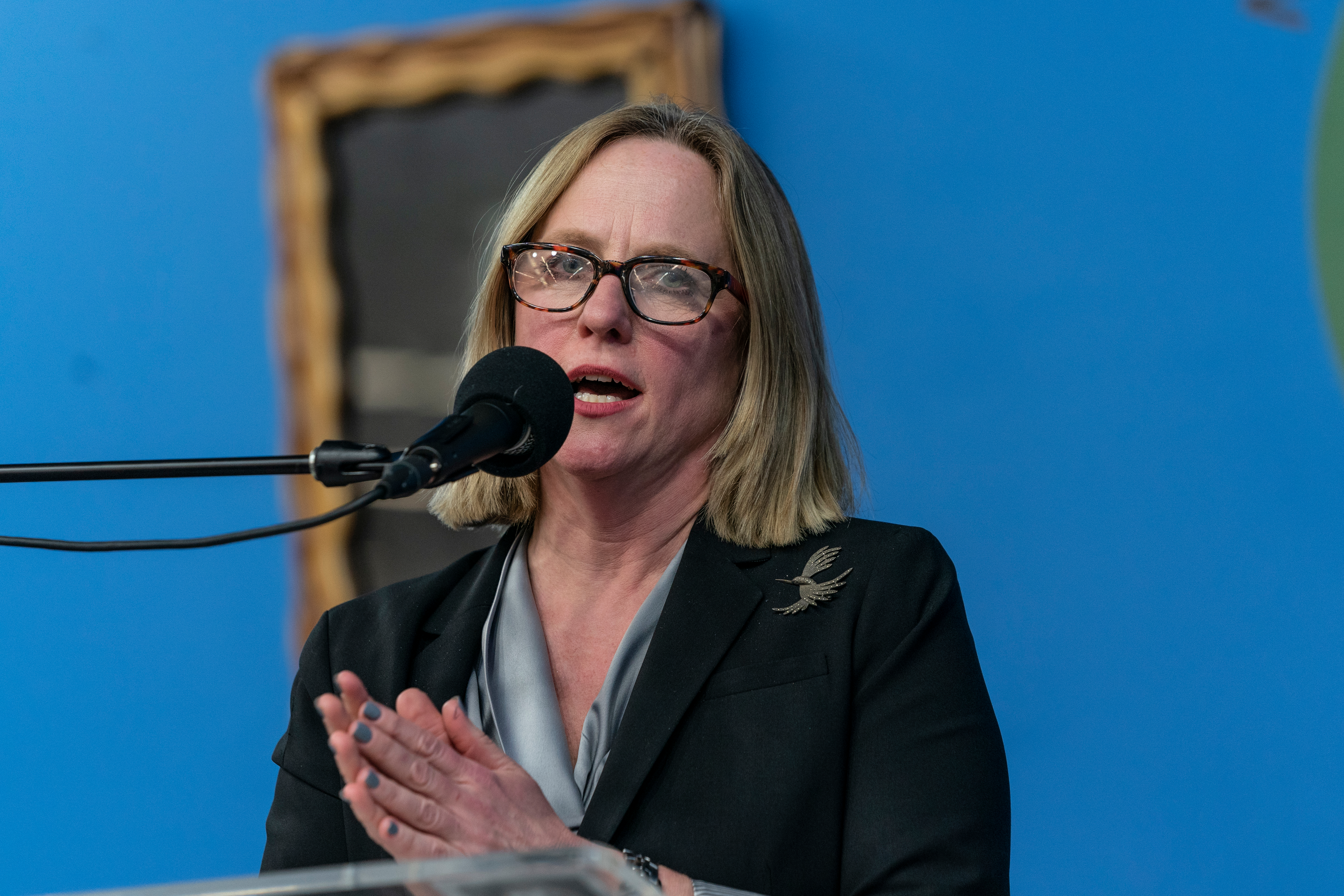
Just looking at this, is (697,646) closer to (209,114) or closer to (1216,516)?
(1216,516)

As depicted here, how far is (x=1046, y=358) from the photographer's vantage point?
236cm

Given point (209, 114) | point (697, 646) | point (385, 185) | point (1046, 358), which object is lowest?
point (697, 646)

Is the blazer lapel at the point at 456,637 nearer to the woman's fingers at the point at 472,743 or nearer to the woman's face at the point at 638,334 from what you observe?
the woman's face at the point at 638,334

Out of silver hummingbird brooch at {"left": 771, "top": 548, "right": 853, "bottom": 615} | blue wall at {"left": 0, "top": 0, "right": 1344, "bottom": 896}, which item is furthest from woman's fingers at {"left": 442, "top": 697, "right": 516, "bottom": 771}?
blue wall at {"left": 0, "top": 0, "right": 1344, "bottom": 896}

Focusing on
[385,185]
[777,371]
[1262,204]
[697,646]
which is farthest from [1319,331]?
[385,185]

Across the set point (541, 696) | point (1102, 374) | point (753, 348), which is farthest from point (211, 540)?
point (1102, 374)

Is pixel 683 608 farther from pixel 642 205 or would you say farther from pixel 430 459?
pixel 430 459

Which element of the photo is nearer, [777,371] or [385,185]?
[777,371]

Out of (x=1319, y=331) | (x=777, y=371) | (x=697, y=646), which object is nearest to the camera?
(x=697, y=646)

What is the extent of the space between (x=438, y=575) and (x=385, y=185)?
152 centimetres

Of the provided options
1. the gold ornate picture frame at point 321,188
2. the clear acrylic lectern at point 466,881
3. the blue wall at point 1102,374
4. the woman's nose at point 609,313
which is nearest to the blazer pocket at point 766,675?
the woman's nose at point 609,313

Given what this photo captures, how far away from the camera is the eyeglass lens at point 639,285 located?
5.22 feet

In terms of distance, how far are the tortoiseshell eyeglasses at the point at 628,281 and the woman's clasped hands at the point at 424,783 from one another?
635mm

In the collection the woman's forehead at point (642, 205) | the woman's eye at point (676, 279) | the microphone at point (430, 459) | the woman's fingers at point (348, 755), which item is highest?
the woman's forehead at point (642, 205)
